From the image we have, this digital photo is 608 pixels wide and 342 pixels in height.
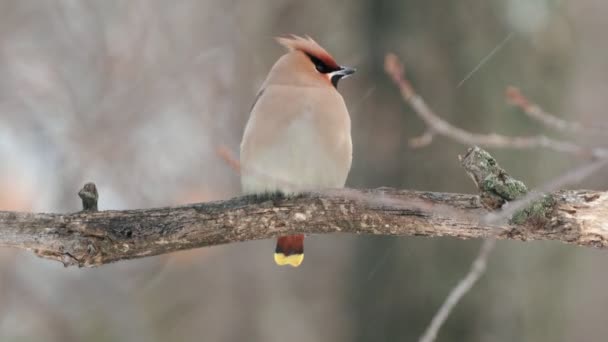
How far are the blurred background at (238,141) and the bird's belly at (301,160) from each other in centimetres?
129

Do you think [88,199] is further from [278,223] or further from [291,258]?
[291,258]

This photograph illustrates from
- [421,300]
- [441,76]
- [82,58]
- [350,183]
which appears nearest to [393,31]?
[441,76]

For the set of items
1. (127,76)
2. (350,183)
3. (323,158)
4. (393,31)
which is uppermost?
(127,76)

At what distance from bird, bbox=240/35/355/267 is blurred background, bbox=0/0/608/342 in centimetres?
118

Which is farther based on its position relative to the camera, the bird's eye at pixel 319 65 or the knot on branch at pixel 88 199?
the bird's eye at pixel 319 65

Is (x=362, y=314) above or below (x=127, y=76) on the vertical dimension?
below

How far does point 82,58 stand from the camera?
7.05 meters

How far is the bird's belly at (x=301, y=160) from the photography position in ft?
11.3

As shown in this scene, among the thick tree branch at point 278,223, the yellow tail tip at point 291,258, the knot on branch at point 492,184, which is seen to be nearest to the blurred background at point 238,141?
the yellow tail tip at point 291,258

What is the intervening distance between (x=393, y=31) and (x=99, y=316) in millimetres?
3619

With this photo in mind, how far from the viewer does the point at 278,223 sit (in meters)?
3.04

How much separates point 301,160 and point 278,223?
0.47m

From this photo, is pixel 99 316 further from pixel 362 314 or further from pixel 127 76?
pixel 362 314

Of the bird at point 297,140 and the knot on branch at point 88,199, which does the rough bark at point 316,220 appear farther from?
the bird at point 297,140
